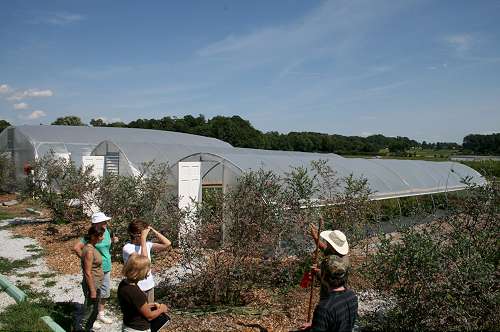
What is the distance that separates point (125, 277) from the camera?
397 centimetres

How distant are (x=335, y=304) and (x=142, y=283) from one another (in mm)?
2659

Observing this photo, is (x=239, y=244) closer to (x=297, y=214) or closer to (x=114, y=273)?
(x=297, y=214)

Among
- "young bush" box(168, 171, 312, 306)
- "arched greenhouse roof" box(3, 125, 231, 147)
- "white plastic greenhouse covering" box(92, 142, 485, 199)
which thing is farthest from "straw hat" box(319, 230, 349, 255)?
"arched greenhouse roof" box(3, 125, 231, 147)

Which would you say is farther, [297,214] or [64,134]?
[64,134]

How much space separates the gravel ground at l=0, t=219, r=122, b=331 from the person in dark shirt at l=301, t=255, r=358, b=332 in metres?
3.56

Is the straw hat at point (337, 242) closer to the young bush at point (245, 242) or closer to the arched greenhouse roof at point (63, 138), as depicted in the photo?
the young bush at point (245, 242)

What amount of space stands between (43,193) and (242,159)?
243 inches

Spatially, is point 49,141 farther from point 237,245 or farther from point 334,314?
point 334,314

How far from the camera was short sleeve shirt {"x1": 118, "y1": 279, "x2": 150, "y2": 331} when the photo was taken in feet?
12.3

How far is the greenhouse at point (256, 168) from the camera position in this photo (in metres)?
10.6

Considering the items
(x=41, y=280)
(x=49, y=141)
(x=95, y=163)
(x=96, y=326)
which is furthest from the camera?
(x=49, y=141)

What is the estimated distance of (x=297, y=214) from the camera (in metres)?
6.68

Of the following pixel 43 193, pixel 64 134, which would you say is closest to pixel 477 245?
pixel 43 193

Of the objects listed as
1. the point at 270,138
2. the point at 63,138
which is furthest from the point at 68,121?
the point at 63,138
